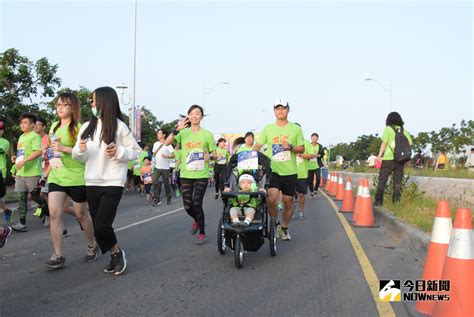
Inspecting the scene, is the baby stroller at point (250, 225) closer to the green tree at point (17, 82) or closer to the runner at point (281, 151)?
the runner at point (281, 151)

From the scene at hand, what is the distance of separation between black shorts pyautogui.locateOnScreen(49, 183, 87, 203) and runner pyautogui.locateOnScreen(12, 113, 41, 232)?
2610 millimetres

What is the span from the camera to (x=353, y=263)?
19.4 feet

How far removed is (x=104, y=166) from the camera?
Result: 509cm

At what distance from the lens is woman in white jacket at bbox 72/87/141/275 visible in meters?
5.03

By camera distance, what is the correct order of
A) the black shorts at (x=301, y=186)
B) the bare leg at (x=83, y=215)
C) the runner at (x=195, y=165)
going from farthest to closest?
the black shorts at (x=301, y=186) < the runner at (x=195, y=165) < the bare leg at (x=83, y=215)

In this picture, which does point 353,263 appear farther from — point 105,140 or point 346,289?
point 105,140

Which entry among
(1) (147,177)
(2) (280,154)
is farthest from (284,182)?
(1) (147,177)

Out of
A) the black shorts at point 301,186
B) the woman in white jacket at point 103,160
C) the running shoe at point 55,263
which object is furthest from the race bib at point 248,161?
the black shorts at point 301,186

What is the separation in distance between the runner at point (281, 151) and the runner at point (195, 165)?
0.88 metres

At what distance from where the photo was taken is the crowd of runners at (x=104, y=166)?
5090 millimetres

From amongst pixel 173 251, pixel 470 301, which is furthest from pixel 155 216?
pixel 470 301

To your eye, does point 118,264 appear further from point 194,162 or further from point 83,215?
point 194,162

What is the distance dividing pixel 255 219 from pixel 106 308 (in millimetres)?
2545

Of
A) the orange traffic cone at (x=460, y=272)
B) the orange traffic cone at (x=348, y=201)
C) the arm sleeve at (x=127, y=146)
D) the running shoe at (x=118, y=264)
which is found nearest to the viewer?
the orange traffic cone at (x=460, y=272)
